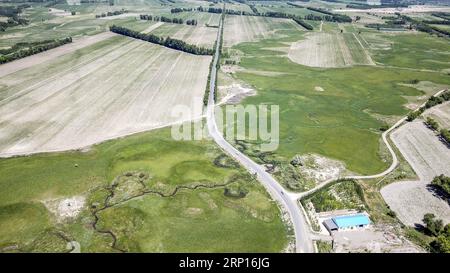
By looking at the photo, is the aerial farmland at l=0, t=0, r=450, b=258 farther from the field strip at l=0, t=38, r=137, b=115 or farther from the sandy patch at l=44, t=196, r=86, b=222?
the field strip at l=0, t=38, r=137, b=115

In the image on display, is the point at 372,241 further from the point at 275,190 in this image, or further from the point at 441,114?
the point at 441,114

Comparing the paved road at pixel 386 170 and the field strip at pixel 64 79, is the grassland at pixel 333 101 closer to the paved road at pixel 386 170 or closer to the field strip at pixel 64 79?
the paved road at pixel 386 170

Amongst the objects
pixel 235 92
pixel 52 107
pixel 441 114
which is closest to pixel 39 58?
pixel 52 107

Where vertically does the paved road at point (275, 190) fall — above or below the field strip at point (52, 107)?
below

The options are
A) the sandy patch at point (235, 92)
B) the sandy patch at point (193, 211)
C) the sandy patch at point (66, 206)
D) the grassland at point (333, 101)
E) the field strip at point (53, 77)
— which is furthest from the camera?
the sandy patch at point (235, 92)

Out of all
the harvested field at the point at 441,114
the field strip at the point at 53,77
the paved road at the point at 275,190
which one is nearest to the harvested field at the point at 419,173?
the harvested field at the point at 441,114

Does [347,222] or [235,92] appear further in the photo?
[235,92]
